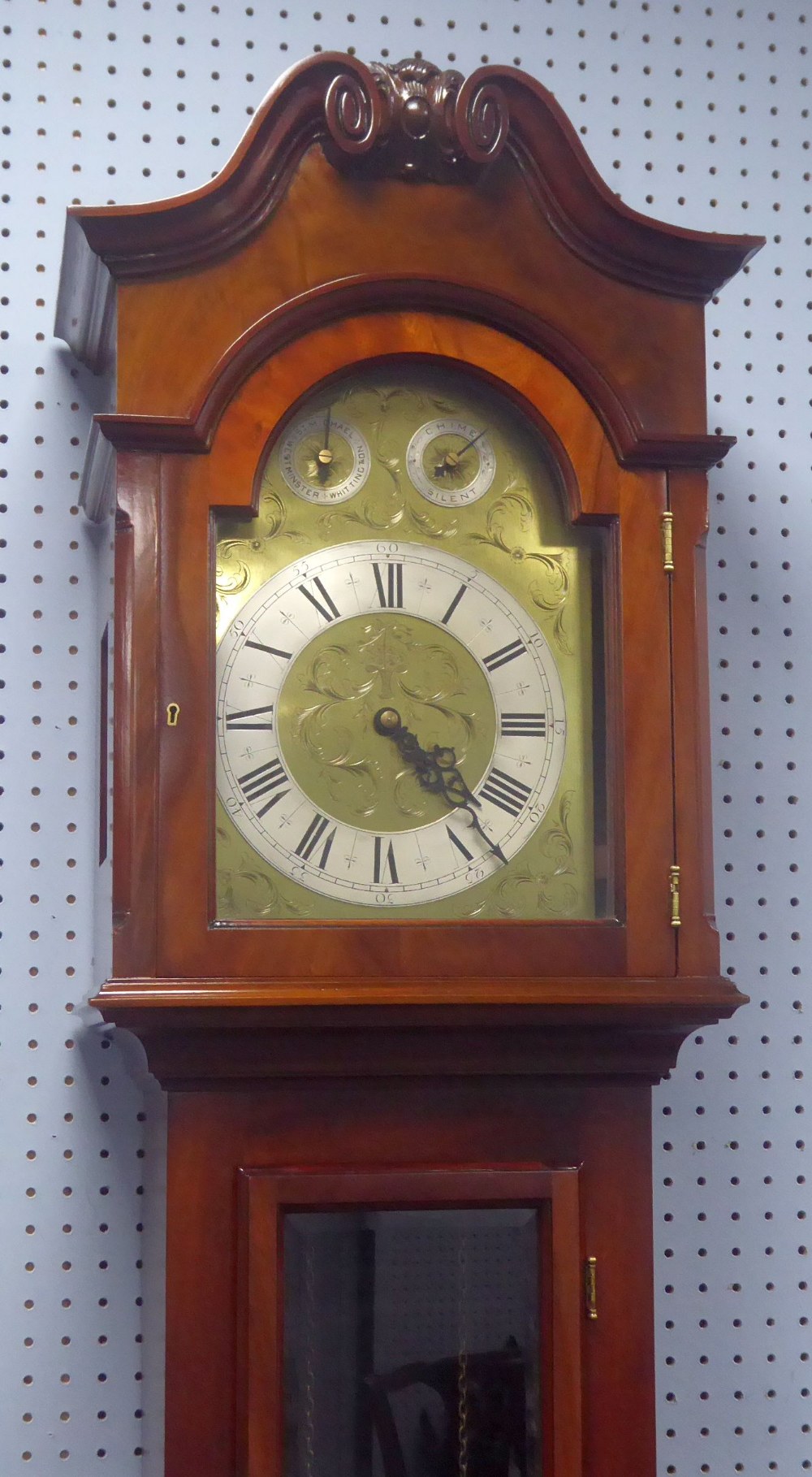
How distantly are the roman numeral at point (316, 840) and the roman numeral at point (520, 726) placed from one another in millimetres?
172

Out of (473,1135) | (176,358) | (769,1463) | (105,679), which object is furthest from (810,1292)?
(176,358)

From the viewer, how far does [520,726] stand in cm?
138

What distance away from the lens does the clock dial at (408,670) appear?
133cm

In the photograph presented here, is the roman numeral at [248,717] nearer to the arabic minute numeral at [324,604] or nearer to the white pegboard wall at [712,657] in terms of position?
the arabic minute numeral at [324,604]

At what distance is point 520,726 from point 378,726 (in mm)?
125

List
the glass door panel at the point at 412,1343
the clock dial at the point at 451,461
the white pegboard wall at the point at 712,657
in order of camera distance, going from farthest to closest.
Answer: the white pegboard wall at the point at 712,657 < the clock dial at the point at 451,461 < the glass door panel at the point at 412,1343

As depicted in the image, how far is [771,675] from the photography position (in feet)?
5.77

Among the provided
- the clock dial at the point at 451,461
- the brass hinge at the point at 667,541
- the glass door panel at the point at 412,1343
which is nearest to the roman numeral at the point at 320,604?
the clock dial at the point at 451,461

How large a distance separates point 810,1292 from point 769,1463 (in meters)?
0.18

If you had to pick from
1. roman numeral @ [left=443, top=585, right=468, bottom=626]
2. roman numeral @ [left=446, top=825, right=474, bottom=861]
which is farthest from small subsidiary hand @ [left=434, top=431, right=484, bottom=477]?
roman numeral @ [left=446, top=825, right=474, bottom=861]

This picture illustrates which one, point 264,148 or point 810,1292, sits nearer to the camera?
point 264,148

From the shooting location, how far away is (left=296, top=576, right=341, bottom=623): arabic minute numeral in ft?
4.45

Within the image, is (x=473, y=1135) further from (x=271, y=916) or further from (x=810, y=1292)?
(x=810, y=1292)

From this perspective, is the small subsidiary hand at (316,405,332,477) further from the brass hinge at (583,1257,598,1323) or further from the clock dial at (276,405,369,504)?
the brass hinge at (583,1257,598,1323)
